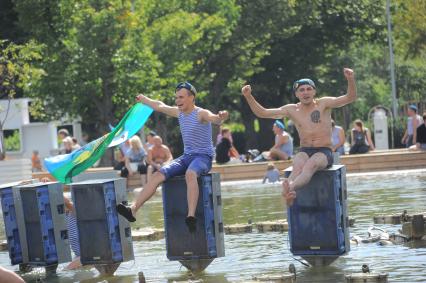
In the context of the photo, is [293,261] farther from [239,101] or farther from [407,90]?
[407,90]

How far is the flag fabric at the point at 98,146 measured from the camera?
1462cm

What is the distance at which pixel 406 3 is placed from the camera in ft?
170

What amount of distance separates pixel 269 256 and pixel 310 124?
5.96ft

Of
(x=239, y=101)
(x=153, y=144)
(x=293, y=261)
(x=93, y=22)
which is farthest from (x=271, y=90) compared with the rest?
(x=293, y=261)

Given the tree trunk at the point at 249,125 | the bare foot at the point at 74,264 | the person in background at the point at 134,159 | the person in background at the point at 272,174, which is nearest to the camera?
the bare foot at the point at 74,264

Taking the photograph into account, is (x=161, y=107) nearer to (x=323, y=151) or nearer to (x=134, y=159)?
(x=323, y=151)

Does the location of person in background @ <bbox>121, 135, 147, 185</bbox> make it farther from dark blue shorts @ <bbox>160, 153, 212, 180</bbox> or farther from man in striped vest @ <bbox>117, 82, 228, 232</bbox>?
dark blue shorts @ <bbox>160, 153, 212, 180</bbox>

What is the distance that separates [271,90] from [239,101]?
171 cm

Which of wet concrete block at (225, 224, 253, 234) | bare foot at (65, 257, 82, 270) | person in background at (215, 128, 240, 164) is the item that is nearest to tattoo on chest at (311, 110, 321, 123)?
bare foot at (65, 257, 82, 270)

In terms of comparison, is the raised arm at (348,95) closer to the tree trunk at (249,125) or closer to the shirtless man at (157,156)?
the shirtless man at (157,156)

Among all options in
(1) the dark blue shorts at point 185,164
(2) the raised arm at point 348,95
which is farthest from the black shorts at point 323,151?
(1) the dark blue shorts at point 185,164

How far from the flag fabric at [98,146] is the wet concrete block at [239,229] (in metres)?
2.69

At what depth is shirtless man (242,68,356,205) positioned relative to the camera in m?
12.0

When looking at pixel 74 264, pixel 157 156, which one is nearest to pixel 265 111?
pixel 74 264
